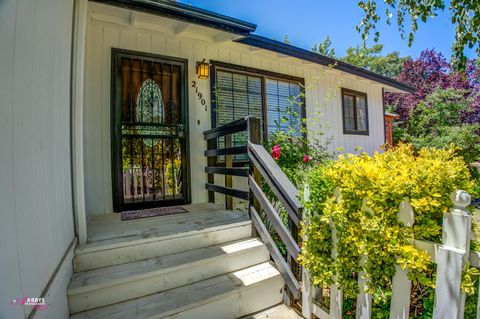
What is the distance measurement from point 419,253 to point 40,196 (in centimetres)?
200

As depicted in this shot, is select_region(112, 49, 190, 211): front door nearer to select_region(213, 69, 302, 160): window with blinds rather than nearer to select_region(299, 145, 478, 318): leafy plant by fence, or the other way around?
select_region(213, 69, 302, 160): window with blinds

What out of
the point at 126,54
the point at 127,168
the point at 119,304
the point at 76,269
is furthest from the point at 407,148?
the point at 126,54

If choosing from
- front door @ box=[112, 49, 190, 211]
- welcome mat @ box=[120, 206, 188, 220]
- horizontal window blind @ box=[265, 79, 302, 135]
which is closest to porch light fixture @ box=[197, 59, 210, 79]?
front door @ box=[112, 49, 190, 211]

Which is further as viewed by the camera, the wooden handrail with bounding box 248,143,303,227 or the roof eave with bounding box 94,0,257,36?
the roof eave with bounding box 94,0,257,36

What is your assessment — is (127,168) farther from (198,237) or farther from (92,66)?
(198,237)

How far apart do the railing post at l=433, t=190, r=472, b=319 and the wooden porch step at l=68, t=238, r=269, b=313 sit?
4.77 ft

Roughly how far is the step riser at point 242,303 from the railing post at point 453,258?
47.8 inches

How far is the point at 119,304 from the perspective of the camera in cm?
175

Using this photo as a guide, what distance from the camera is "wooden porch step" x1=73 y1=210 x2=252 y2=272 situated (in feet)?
6.40

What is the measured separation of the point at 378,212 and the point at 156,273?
1610 mm

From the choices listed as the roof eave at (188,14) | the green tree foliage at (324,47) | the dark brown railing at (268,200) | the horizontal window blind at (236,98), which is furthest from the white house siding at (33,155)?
the green tree foliage at (324,47)

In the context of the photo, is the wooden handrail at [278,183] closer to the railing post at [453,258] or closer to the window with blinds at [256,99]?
the railing post at [453,258]

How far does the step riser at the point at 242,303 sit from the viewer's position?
1.79 m

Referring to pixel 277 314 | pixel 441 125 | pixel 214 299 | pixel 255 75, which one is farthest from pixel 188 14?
pixel 441 125
